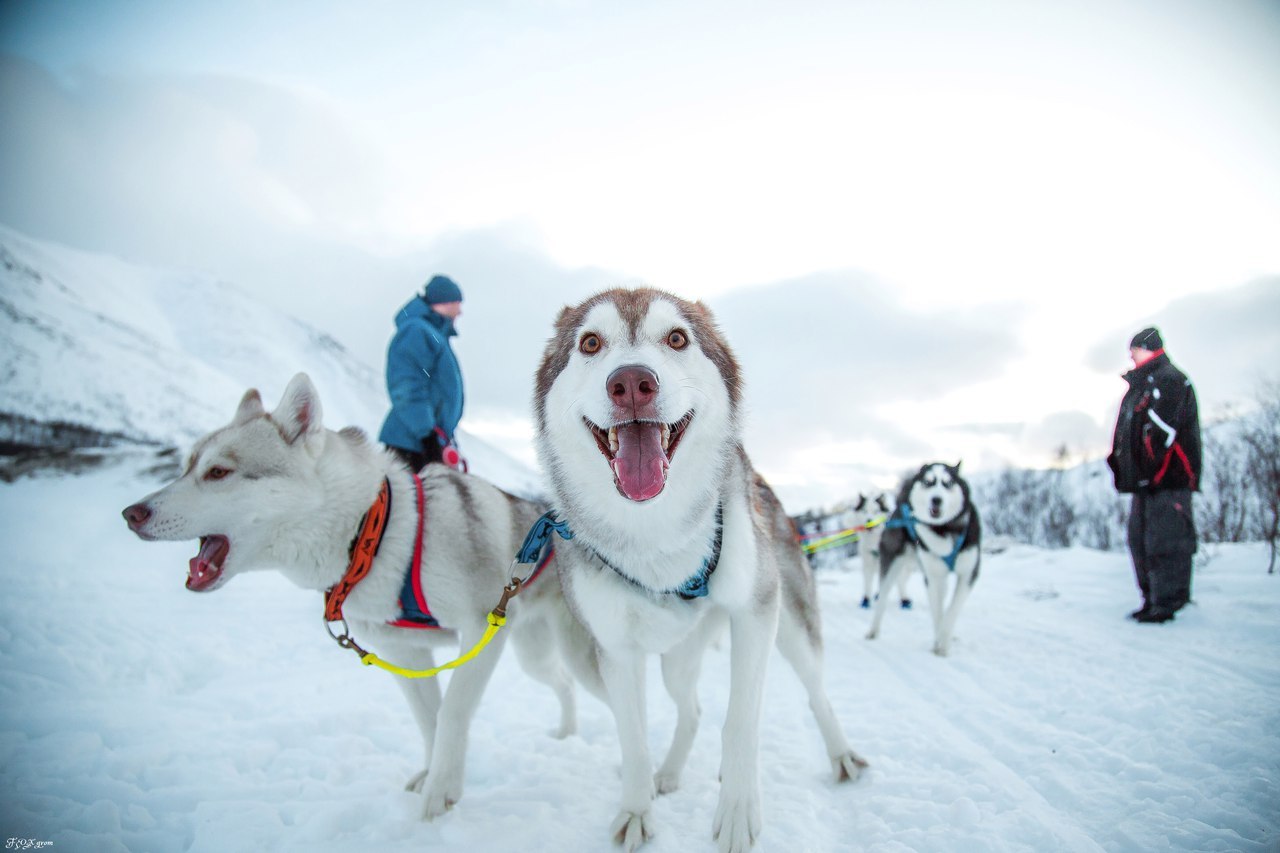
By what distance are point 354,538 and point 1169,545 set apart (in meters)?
6.87

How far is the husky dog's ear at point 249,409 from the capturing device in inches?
104

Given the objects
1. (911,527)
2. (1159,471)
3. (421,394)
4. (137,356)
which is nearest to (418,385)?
(421,394)

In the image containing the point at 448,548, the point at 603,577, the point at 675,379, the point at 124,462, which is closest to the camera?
the point at 675,379

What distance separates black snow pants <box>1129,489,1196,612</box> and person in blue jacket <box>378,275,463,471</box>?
6.45 meters

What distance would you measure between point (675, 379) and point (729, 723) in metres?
1.28

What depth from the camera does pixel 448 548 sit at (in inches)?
103

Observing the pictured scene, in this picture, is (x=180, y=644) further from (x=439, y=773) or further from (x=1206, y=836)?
(x=1206, y=836)

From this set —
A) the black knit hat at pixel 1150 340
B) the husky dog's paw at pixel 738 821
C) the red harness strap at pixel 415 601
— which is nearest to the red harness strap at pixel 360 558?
the red harness strap at pixel 415 601

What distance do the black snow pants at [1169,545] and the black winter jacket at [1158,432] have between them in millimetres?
134

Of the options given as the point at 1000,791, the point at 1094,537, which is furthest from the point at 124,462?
the point at 1094,537

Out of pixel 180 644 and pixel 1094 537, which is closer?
pixel 180 644

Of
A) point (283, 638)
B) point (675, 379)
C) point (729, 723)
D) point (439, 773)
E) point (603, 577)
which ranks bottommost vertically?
point (283, 638)

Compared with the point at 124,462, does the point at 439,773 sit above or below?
below

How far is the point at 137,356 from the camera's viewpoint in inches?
1174
